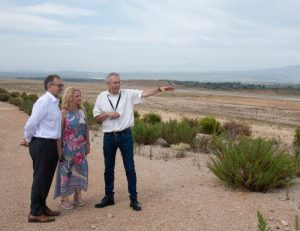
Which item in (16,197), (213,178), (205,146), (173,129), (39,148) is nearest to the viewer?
(39,148)

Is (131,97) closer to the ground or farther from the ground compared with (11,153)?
farther from the ground

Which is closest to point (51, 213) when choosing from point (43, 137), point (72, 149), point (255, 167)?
point (72, 149)

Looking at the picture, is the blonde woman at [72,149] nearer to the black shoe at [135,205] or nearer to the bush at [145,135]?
the black shoe at [135,205]

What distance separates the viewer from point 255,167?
8000 mm

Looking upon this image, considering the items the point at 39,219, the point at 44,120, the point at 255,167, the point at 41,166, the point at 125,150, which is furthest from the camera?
the point at 255,167

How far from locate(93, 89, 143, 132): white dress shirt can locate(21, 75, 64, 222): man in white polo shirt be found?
0.66 metres

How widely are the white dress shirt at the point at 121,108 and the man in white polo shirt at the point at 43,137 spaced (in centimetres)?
66

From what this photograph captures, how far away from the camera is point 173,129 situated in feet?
46.7

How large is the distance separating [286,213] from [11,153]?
8.01 metres

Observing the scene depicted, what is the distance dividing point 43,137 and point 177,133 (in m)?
7.64

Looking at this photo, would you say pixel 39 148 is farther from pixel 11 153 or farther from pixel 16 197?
pixel 11 153

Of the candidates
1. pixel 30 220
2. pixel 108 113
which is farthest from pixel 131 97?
pixel 30 220

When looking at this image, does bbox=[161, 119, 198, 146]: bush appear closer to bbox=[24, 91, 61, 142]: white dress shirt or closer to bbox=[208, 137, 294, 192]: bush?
bbox=[208, 137, 294, 192]: bush

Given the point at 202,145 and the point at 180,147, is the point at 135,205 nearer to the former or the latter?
the point at 180,147
